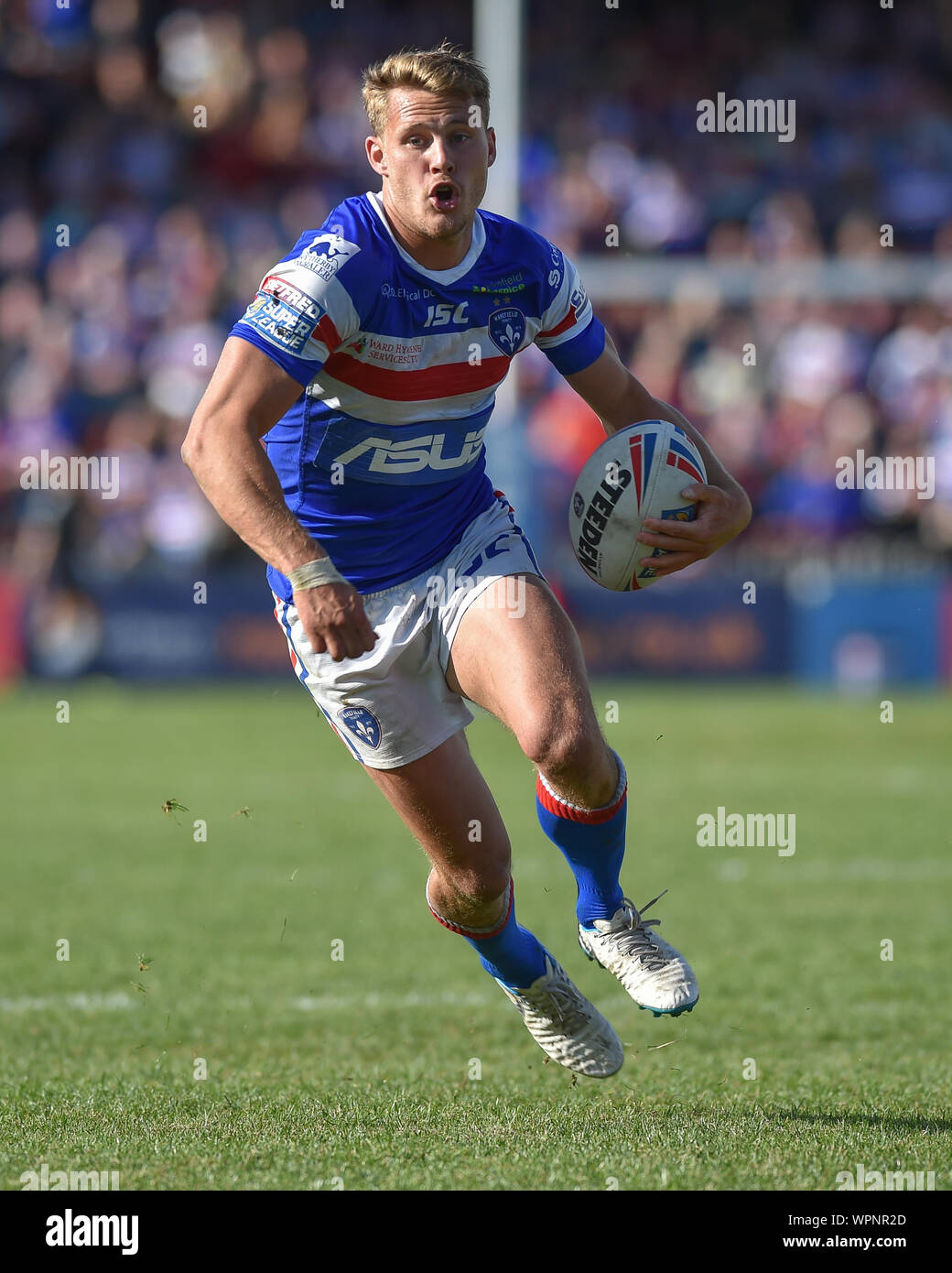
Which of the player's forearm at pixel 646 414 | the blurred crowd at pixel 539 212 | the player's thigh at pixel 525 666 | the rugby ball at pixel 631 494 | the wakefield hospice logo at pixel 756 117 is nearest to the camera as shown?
the player's thigh at pixel 525 666

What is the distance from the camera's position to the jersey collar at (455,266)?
439 centimetres

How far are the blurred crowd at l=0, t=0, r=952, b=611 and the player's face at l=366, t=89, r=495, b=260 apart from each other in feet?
34.4

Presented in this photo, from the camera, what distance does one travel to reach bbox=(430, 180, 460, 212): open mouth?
4285mm

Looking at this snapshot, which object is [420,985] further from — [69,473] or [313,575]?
[69,473]

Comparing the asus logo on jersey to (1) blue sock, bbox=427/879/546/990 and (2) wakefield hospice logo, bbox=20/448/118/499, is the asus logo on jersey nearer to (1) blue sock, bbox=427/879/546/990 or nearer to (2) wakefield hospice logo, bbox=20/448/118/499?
(1) blue sock, bbox=427/879/546/990

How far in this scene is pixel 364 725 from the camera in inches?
180

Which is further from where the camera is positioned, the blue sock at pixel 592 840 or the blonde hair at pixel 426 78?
the blue sock at pixel 592 840

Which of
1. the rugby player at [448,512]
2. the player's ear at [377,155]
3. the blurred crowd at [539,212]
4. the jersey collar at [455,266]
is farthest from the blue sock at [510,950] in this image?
the blurred crowd at [539,212]

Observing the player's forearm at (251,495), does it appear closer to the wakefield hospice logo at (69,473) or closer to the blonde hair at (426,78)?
the blonde hair at (426,78)

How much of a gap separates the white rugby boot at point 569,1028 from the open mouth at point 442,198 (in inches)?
78.9

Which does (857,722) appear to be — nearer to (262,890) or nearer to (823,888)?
(823,888)

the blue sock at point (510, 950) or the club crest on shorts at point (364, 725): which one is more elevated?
the club crest on shorts at point (364, 725)

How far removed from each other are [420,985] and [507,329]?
2.69m

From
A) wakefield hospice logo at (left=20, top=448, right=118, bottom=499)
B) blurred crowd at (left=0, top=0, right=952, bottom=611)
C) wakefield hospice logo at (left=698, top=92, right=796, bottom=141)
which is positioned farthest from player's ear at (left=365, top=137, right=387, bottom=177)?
wakefield hospice logo at (left=698, top=92, right=796, bottom=141)
